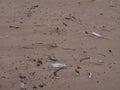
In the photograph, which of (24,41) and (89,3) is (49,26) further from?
(89,3)

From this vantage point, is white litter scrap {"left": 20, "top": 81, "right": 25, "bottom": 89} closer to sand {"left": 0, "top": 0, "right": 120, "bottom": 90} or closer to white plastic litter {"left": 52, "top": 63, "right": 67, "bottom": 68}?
sand {"left": 0, "top": 0, "right": 120, "bottom": 90}

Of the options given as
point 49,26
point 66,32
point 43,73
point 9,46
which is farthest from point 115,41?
point 9,46

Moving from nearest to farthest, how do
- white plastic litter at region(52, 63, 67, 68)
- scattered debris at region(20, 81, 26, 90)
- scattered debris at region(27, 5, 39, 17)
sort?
scattered debris at region(20, 81, 26, 90) < white plastic litter at region(52, 63, 67, 68) < scattered debris at region(27, 5, 39, 17)

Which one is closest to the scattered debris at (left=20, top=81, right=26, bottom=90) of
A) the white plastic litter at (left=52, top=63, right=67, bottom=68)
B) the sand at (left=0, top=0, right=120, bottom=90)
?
the sand at (left=0, top=0, right=120, bottom=90)

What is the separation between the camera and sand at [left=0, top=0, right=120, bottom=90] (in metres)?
2.61

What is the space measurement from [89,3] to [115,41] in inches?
42.0

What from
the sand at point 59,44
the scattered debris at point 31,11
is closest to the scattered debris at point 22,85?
the sand at point 59,44

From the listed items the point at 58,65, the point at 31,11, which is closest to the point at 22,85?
the point at 58,65

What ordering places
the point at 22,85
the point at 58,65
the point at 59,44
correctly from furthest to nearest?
the point at 59,44
the point at 58,65
the point at 22,85

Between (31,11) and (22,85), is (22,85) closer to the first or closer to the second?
(22,85)

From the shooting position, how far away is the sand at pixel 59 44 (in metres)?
2.61

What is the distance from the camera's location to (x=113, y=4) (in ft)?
13.5

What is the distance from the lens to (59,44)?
3102 millimetres

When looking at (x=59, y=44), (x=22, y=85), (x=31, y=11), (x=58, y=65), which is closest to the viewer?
(x=22, y=85)
